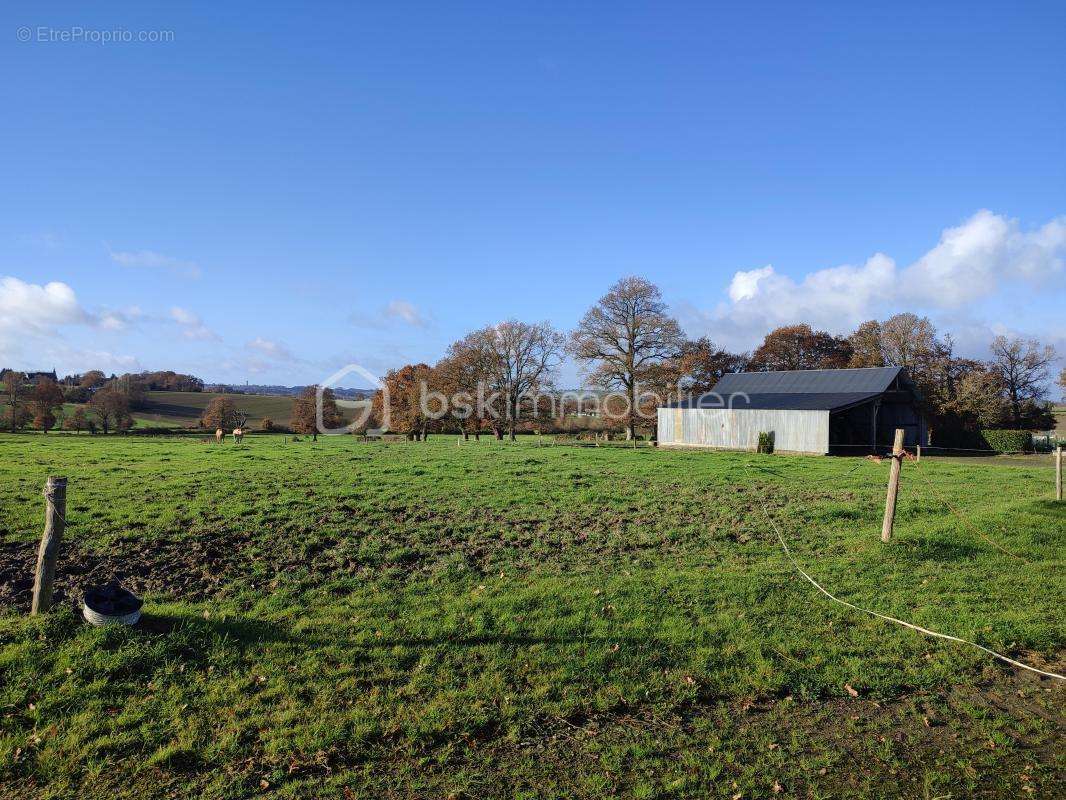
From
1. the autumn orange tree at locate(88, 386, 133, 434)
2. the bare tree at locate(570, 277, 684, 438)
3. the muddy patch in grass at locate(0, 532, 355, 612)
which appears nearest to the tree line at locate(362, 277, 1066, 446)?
the bare tree at locate(570, 277, 684, 438)

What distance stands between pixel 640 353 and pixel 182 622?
4269 centimetres

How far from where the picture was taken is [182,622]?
21.4 feet

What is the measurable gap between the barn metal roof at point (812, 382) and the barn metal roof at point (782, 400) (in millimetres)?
393

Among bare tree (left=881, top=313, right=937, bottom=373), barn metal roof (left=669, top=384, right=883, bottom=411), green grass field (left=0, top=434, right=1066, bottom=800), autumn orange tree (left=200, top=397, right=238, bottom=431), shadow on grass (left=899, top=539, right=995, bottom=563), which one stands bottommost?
green grass field (left=0, top=434, right=1066, bottom=800)

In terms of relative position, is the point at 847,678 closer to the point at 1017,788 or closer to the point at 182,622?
the point at 1017,788

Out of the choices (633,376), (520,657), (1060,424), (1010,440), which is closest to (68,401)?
(633,376)

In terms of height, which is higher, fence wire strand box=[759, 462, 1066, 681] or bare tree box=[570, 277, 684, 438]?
bare tree box=[570, 277, 684, 438]

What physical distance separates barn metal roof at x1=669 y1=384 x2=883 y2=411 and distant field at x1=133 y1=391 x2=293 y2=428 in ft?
151

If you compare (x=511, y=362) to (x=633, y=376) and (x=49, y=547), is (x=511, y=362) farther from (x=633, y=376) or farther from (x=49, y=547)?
(x=49, y=547)

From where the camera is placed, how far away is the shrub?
1574 inches

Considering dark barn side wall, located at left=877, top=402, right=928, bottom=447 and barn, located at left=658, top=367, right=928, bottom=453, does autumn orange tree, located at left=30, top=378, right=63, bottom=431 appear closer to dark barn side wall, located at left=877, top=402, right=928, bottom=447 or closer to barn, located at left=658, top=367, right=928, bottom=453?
barn, located at left=658, top=367, right=928, bottom=453

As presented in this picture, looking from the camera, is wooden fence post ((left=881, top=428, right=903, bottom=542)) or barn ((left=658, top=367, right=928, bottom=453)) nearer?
wooden fence post ((left=881, top=428, right=903, bottom=542))

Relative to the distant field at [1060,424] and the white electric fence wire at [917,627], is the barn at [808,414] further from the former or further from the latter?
the white electric fence wire at [917,627]

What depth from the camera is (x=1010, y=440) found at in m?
40.2
